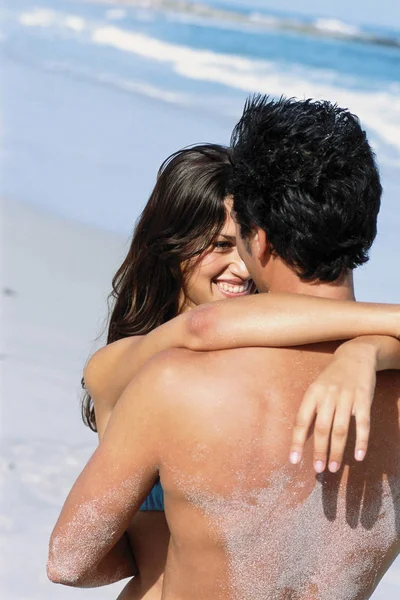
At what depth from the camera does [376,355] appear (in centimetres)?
184

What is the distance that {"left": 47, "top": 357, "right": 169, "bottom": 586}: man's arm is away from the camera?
6.31ft

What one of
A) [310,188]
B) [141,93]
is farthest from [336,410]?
[141,93]

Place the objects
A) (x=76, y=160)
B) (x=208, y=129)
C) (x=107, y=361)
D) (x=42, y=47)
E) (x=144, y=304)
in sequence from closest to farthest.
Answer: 1. (x=107, y=361)
2. (x=144, y=304)
3. (x=76, y=160)
4. (x=208, y=129)
5. (x=42, y=47)

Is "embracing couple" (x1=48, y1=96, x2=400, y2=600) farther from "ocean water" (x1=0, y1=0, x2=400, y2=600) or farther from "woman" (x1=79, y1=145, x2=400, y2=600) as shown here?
"ocean water" (x1=0, y1=0, x2=400, y2=600)

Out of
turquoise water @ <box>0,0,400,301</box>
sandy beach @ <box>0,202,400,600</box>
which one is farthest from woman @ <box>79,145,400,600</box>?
turquoise water @ <box>0,0,400,301</box>

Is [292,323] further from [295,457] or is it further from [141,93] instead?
[141,93]

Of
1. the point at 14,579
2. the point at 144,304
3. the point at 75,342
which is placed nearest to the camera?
the point at 144,304

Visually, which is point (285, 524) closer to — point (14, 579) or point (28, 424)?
point (14, 579)

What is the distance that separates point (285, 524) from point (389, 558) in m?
0.31

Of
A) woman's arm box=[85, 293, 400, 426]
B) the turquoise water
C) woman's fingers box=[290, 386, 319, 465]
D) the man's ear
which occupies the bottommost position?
the turquoise water

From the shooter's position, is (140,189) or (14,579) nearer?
(14,579)

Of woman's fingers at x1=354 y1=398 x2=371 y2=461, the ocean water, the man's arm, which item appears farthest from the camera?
the ocean water

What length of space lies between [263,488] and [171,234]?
147 centimetres

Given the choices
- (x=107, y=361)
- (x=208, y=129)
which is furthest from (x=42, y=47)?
(x=107, y=361)
